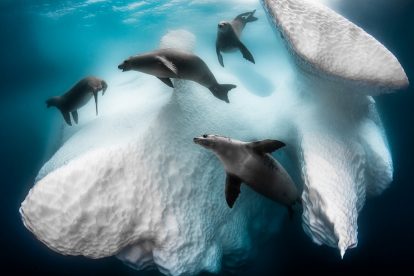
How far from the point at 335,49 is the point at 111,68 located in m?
5.56

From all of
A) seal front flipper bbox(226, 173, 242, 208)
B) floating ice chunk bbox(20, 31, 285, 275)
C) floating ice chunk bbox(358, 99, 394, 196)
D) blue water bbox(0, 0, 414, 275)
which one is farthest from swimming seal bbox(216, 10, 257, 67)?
blue water bbox(0, 0, 414, 275)

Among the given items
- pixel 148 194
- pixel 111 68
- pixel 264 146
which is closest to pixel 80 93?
pixel 148 194

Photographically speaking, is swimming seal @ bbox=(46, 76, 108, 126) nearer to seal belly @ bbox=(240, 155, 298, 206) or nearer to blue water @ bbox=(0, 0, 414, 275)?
seal belly @ bbox=(240, 155, 298, 206)

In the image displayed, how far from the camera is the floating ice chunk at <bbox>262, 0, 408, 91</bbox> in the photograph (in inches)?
102

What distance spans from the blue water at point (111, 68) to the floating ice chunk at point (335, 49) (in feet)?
10.5

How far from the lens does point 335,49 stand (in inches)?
105

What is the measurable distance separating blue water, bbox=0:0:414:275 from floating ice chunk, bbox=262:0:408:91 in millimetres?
3215

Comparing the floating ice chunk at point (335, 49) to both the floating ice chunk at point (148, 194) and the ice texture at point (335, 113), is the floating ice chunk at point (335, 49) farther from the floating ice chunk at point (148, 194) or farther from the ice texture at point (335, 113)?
the floating ice chunk at point (148, 194)

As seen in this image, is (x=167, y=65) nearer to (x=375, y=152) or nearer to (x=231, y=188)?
(x=231, y=188)

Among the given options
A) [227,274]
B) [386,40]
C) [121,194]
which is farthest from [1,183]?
[386,40]

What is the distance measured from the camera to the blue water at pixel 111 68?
721 centimetres

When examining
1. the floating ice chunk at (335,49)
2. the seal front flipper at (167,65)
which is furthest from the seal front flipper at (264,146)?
the floating ice chunk at (335,49)

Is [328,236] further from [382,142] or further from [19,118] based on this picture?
[19,118]

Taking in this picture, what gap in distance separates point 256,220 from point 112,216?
2.48 meters
